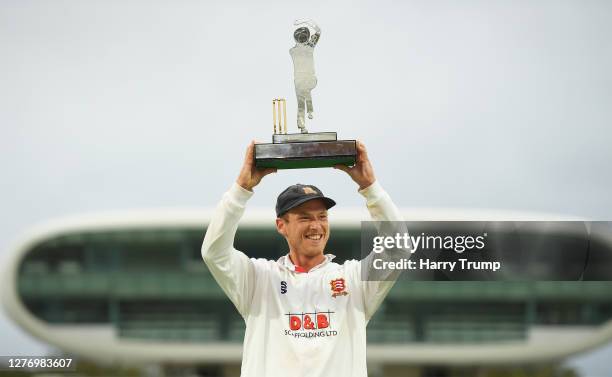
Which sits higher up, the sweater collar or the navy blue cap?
the navy blue cap

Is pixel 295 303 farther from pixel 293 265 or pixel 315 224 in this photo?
pixel 315 224

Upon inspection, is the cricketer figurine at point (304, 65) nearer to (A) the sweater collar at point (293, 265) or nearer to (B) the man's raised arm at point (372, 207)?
(B) the man's raised arm at point (372, 207)

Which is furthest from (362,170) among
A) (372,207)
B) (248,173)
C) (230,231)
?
(230,231)

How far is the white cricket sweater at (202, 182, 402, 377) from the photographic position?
3137 millimetres

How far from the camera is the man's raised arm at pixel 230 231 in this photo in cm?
312

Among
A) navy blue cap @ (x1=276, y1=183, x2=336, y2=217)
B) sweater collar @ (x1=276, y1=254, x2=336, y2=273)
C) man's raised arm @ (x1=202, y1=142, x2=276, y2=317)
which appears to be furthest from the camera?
sweater collar @ (x1=276, y1=254, x2=336, y2=273)

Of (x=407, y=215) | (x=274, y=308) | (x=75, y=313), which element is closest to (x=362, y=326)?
(x=274, y=308)

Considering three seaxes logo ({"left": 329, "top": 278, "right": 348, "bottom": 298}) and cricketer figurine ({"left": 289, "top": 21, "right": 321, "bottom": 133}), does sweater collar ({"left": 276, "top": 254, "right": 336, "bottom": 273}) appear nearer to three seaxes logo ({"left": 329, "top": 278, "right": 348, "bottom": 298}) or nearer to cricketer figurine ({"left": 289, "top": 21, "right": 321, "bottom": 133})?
three seaxes logo ({"left": 329, "top": 278, "right": 348, "bottom": 298})

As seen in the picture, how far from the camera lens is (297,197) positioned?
10.7 ft

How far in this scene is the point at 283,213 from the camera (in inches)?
130

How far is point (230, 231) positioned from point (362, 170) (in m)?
0.54

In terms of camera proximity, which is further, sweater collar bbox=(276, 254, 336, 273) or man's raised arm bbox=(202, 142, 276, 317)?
sweater collar bbox=(276, 254, 336, 273)

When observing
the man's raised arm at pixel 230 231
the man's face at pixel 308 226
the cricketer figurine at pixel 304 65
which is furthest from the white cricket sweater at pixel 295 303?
the cricketer figurine at pixel 304 65

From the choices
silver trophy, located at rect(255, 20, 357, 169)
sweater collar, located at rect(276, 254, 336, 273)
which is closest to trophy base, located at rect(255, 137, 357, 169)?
silver trophy, located at rect(255, 20, 357, 169)
